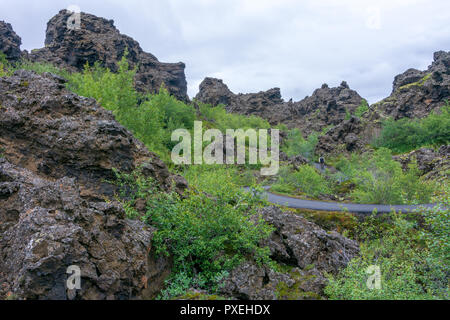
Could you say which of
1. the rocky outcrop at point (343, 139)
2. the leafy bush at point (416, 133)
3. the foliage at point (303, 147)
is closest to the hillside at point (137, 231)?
the leafy bush at point (416, 133)

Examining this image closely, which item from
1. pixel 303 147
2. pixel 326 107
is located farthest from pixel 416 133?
pixel 326 107

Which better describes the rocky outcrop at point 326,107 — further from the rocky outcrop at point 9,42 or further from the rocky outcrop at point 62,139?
the rocky outcrop at point 62,139

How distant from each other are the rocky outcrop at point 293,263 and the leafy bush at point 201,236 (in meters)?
0.41

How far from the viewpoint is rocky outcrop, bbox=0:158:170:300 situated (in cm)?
388

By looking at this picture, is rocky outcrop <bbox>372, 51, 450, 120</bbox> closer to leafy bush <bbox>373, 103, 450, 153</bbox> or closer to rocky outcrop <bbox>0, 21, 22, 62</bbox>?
leafy bush <bbox>373, 103, 450, 153</bbox>

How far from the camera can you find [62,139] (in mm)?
6961

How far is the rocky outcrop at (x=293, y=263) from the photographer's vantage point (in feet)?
19.0

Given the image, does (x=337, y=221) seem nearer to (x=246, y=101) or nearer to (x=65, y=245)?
(x=65, y=245)

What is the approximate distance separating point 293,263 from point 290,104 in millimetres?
109592

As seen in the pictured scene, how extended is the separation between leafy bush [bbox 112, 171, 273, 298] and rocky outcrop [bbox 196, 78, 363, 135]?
91.1 metres

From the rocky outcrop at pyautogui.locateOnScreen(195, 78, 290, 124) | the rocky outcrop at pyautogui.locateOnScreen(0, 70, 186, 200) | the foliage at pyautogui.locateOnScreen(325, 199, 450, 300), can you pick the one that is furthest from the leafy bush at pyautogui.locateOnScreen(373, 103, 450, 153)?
the rocky outcrop at pyautogui.locateOnScreen(0, 70, 186, 200)

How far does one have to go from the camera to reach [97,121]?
7.67 m
